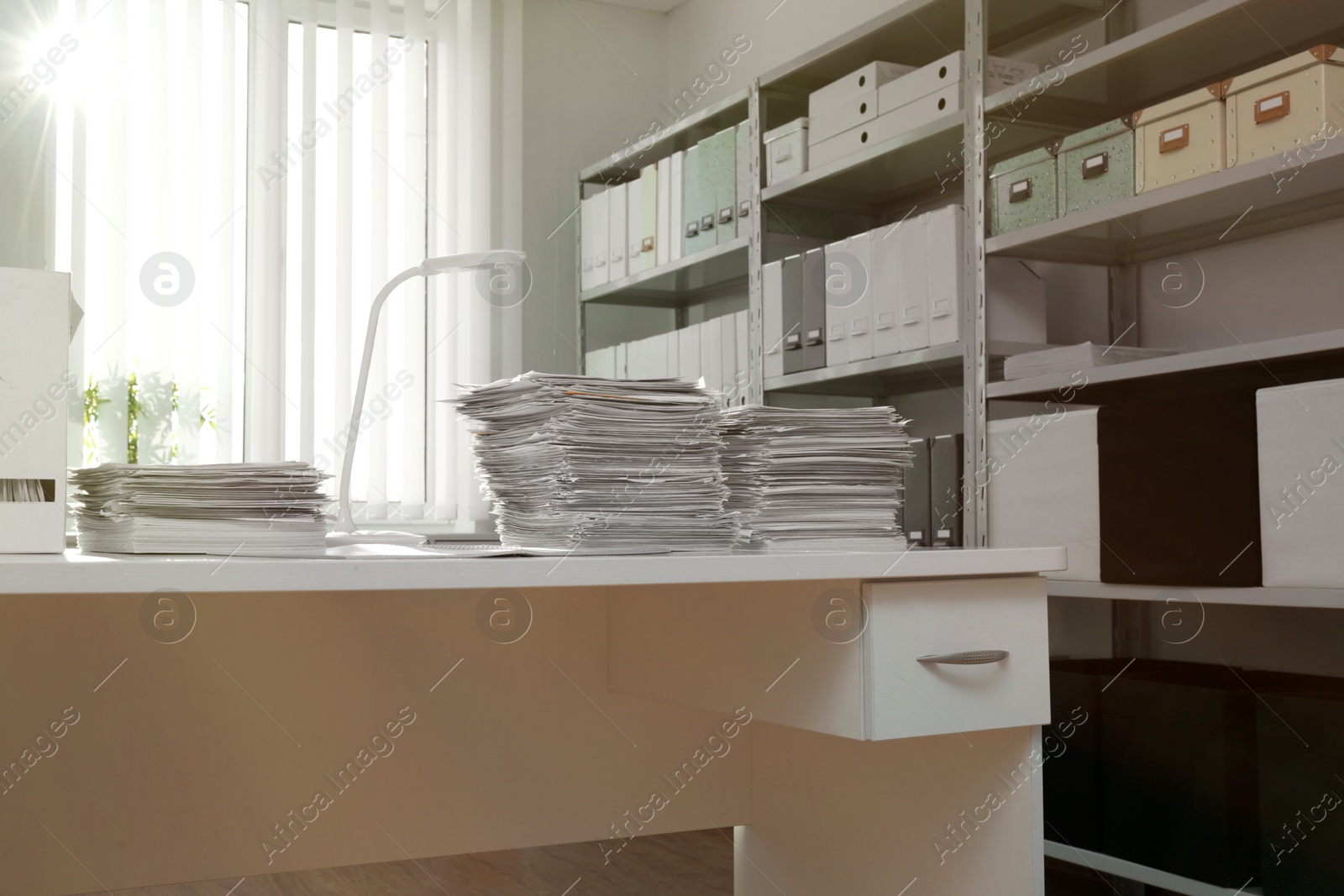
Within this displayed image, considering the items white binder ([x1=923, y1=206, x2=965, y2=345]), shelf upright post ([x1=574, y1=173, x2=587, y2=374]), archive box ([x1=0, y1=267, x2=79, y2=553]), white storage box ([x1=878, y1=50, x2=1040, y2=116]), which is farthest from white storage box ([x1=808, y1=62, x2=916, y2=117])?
archive box ([x1=0, y1=267, x2=79, y2=553])

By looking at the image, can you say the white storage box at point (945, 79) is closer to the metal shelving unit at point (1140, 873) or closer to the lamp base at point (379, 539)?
the metal shelving unit at point (1140, 873)

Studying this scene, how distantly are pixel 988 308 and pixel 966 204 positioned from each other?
0.79 ft

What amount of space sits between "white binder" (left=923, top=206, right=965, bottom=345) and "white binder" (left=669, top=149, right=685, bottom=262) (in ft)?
3.83

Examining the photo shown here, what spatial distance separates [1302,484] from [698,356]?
2.06 meters

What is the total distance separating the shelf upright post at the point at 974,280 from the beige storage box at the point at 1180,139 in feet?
1.26

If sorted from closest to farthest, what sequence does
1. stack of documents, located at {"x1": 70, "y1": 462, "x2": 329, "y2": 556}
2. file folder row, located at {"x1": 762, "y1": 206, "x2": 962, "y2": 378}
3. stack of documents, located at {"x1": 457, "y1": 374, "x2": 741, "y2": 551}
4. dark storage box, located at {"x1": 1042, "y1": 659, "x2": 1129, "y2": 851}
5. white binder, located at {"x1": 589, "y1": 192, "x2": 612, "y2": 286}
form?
stack of documents, located at {"x1": 70, "y1": 462, "x2": 329, "y2": 556}, stack of documents, located at {"x1": 457, "y1": 374, "x2": 741, "y2": 551}, dark storage box, located at {"x1": 1042, "y1": 659, "x2": 1129, "y2": 851}, file folder row, located at {"x1": 762, "y1": 206, "x2": 962, "y2": 378}, white binder, located at {"x1": 589, "y1": 192, "x2": 612, "y2": 286}

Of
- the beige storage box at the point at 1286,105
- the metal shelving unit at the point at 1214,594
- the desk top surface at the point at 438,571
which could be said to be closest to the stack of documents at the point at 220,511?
the desk top surface at the point at 438,571

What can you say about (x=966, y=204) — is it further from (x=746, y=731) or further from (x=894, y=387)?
(x=746, y=731)

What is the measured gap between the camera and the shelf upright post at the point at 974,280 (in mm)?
2525

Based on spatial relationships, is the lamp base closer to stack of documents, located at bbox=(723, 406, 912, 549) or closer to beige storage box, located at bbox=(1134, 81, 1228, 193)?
stack of documents, located at bbox=(723, 406, 912, 549)

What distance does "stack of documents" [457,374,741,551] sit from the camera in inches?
42.6

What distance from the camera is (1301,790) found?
1839 mm

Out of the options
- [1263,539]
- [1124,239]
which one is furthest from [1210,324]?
[1263,539]

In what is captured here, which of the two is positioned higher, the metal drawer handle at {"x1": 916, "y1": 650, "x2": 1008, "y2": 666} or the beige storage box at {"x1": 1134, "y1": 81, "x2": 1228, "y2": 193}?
the beige storage box at {"x1": 1134, "y1": 81, "x2": 1228, "y2": 193}
